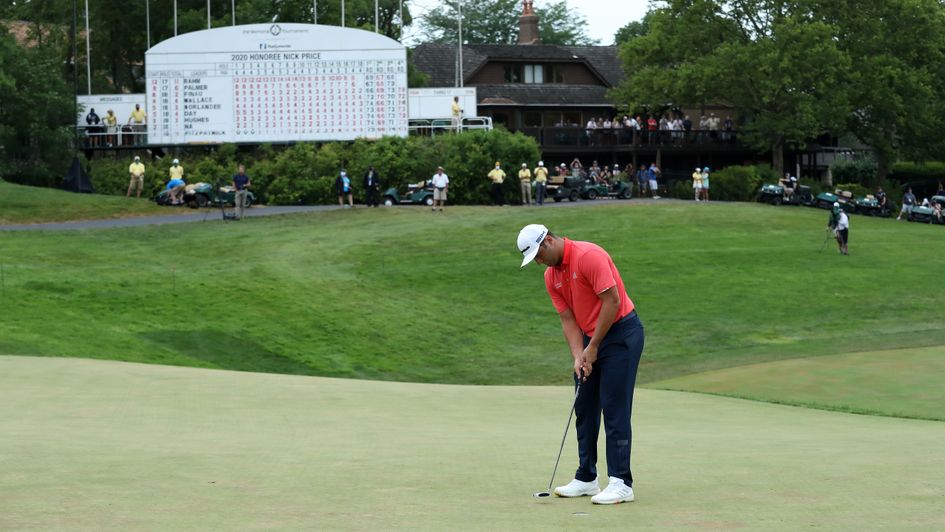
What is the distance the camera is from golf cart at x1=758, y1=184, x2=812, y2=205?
6044 centimetres

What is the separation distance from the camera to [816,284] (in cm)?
3959

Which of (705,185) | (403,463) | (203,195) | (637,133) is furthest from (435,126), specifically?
(403,463)

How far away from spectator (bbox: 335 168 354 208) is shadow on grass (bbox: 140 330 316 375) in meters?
24.7

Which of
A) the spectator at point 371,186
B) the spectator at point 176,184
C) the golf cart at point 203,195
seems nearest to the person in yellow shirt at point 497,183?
the spectator at point 371,186

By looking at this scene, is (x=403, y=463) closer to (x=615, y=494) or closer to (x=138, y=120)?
(x=615, y=494)

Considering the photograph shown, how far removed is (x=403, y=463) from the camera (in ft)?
34.9

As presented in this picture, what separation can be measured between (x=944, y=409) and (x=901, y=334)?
46.3 feet

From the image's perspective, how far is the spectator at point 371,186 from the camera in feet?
175

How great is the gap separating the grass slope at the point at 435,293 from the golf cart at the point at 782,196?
8.42 m

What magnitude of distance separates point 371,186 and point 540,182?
7099 mm

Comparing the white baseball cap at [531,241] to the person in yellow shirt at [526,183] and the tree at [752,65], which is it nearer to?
the person in yellow shirt at [526,183]

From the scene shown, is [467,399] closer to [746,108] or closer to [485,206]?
[485,206]

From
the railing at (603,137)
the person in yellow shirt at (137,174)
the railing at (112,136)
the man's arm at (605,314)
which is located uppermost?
the railing at (603,137)

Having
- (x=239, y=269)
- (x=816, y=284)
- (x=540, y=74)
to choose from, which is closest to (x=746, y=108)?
(x=540, y=74)
